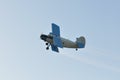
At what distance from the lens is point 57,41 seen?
317 ft

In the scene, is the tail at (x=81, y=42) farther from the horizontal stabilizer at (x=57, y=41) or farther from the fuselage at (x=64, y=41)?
the horizontal stabilizer at (x=57, y=41)

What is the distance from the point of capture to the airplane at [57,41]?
95287mm

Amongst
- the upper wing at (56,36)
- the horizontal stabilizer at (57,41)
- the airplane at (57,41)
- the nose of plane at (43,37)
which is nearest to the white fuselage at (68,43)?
the airplane at (57,41)

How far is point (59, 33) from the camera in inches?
3954

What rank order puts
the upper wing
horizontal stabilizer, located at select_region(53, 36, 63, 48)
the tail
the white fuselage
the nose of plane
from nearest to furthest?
horizontal stabilizer, located at select_region(53, 36, 63, 48)
the upper wing
the nose of plane
the white fuselage
the tail

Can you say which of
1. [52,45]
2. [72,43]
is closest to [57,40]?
[52,45]

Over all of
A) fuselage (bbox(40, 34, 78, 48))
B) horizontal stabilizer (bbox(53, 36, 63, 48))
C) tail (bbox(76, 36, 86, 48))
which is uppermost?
tail (bbox(76, 36, 86, 48))

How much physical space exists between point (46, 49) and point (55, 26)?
13.4 metres

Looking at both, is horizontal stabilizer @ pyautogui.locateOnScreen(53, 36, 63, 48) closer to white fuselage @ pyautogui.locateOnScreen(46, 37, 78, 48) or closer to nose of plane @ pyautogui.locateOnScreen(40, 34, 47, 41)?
nose of plane @ pyautogui.locateOnScreen(40, 34, 47, 41)

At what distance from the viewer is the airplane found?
9529 centimetres

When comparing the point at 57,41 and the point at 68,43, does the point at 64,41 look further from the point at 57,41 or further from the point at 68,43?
the point at 57,41

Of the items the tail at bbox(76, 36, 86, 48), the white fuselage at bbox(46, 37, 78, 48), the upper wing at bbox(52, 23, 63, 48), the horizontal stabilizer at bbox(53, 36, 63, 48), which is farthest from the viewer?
the tail at bbox(76, 36, 86, 48)

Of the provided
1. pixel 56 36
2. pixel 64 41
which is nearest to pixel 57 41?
pixel 56 36

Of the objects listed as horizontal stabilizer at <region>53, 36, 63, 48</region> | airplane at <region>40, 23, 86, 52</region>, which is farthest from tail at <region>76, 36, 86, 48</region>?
horizontal stabilizer at <region>53, 36, 63, 48</region>
